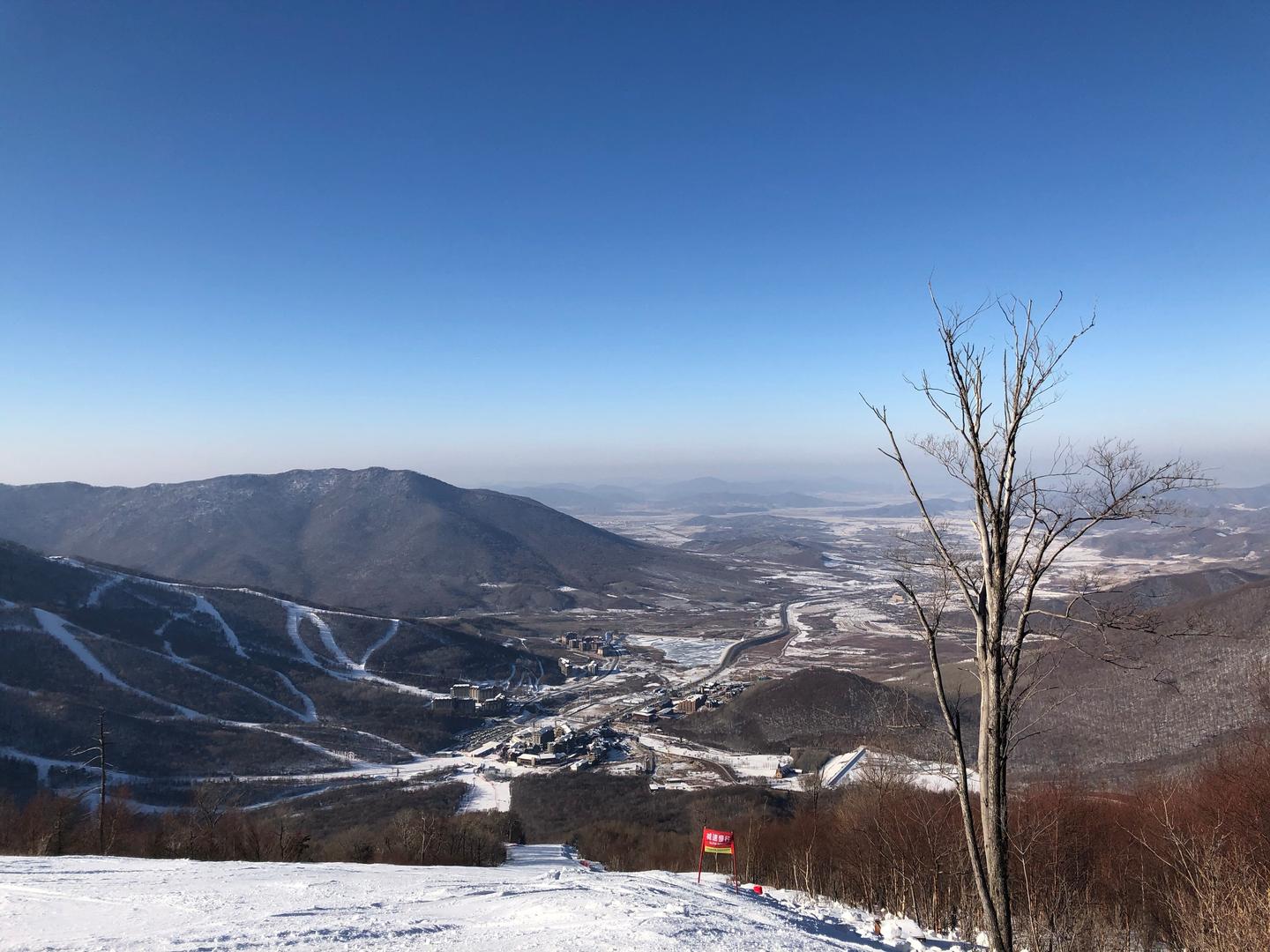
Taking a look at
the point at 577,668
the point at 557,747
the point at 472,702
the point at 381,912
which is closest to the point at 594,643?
→ the point at 577,668

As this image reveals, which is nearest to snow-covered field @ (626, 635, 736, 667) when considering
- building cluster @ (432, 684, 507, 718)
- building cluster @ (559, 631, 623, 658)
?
building cluster @ (559, 631, 623, 658)

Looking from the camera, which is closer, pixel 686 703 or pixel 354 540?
pixel 686 703

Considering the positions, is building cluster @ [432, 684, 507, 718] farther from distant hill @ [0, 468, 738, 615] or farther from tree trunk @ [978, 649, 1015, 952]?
tree trunk @ [978, 649, 1015, 952]

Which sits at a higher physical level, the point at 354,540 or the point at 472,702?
the point at 354,540

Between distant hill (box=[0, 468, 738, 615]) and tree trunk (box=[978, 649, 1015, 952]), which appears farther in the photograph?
distant hill (box=[0, 468, 738, 615])

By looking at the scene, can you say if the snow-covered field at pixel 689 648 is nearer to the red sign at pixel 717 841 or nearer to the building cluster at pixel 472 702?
the building cluster at pixel 472 702

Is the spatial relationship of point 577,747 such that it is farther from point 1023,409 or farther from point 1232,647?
point 1023,409

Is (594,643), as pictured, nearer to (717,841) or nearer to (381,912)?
(717,841)
